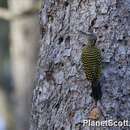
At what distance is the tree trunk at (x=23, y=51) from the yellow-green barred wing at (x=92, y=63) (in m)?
4.71

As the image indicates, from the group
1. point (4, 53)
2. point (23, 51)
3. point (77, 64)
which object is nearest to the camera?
point (77, 64)

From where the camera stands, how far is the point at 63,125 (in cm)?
334

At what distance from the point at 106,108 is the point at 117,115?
0.06 metres

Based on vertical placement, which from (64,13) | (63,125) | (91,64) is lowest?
(63,125)

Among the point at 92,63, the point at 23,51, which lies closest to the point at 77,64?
the point at 92,63

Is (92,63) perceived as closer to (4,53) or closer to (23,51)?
(23,51)

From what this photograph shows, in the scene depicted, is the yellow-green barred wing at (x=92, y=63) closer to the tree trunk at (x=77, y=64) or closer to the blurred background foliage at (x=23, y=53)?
the tree trunk at (x=77, y=64)

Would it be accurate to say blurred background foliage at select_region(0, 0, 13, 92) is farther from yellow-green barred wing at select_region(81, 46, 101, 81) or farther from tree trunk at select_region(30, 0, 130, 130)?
yellow-green barred wing at select_region(81, 46, 101, 81)

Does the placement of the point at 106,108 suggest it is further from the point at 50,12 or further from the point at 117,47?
the point at 50,12

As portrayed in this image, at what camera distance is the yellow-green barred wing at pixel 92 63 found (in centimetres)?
320

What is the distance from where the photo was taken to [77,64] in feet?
10.9

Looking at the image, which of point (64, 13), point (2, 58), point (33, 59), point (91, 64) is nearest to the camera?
point (91, 64)

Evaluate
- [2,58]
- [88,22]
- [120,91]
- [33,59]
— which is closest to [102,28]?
[88,22]

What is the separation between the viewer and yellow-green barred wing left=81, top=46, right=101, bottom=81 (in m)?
3.20
